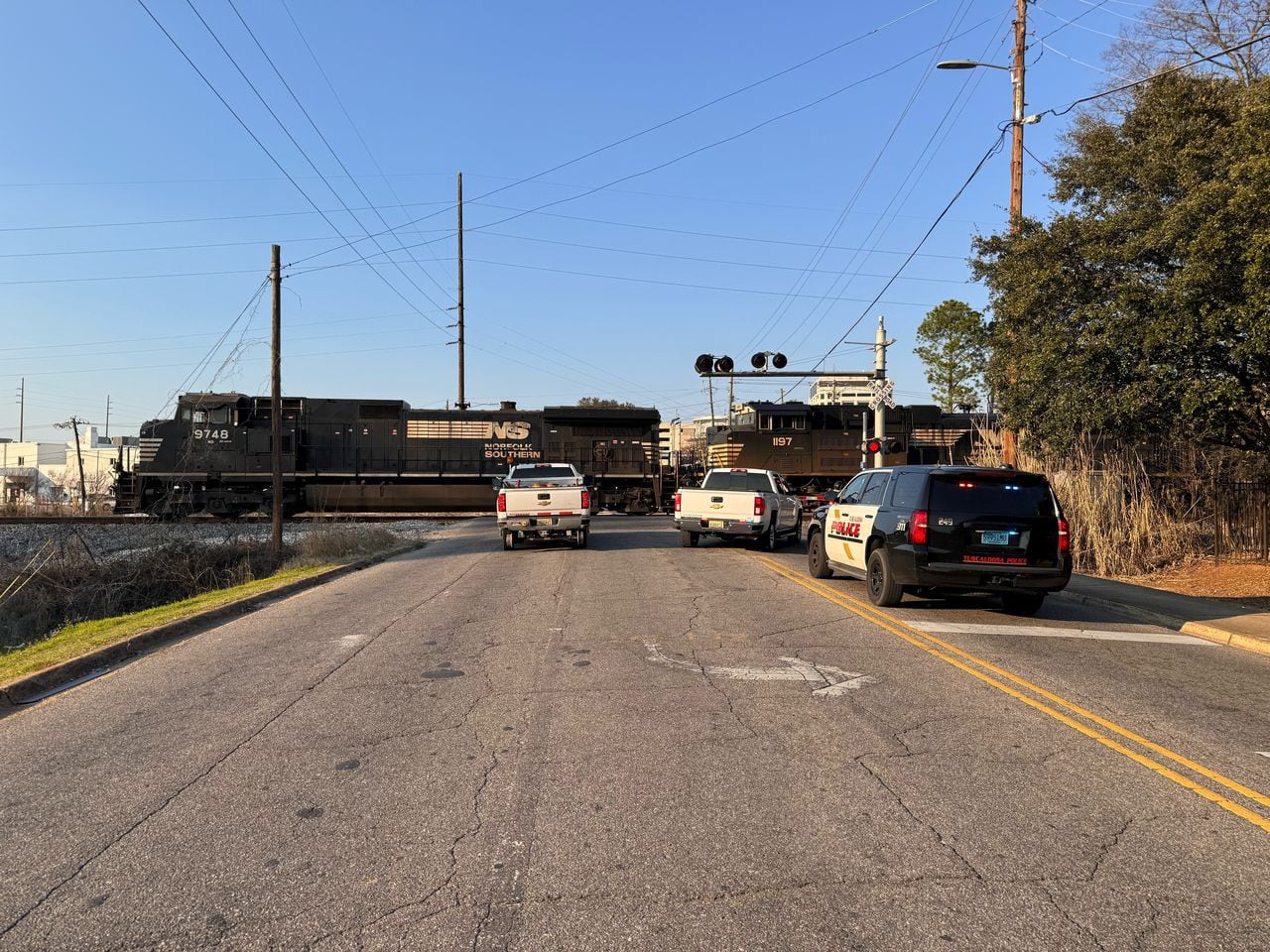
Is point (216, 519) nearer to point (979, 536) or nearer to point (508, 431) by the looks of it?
point (508, 431)

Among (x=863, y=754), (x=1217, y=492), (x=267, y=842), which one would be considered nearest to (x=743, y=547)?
(x=1217, y=492)

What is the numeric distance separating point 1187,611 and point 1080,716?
673 centimetres

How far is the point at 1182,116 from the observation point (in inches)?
569

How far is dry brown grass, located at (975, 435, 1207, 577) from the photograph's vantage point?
1662cm

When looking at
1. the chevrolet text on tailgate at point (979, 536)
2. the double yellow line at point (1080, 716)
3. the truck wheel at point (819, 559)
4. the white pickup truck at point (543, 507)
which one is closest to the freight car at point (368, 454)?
the white pickup truck at point (543, 507)

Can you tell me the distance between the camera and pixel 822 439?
32.2 m

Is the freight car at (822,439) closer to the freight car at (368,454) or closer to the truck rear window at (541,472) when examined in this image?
the freight car at (368,454)

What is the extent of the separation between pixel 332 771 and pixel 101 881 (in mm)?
1423

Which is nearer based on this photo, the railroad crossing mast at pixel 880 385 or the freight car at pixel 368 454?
the railroad crossing mast at pixel 880 385

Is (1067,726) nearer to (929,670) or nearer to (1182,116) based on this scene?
(929,670)

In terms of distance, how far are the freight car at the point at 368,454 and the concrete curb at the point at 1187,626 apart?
Answer: 18.4 m

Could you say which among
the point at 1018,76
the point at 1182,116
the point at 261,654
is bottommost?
the point at 261,654

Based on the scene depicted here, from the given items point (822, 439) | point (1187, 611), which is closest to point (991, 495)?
point (1187, 611)

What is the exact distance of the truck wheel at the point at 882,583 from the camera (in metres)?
10.8
